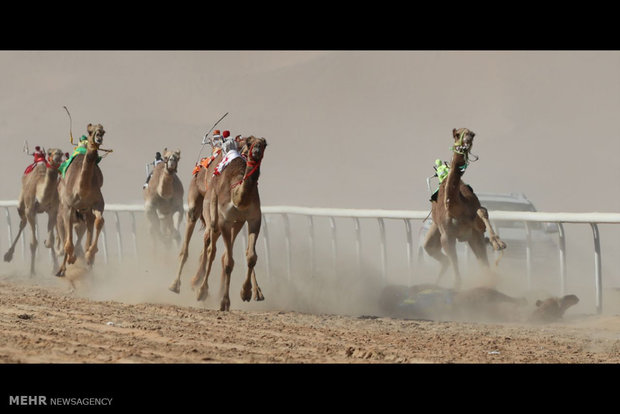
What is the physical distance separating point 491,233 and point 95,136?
5572 mm

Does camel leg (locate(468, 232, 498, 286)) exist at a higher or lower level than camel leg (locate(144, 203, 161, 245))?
lower

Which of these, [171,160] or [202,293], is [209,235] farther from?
[171,160]

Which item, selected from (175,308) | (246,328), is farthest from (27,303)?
(246,328)

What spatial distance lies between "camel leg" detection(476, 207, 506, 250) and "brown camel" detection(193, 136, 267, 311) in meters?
2.82

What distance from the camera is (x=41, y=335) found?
1023 centimetres

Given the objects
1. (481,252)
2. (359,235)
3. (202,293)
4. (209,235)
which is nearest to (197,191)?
(209,235)

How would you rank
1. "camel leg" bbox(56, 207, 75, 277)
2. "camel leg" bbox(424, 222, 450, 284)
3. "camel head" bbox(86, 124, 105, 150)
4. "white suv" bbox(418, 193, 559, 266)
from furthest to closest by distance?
1. "white suv" bbox(418, 193, 559, 266)
2. "camel leg" bbox(56, 207, 75, 277)
3. "camel leg" bbox(424, 222, 450, 284)
4. "camel head" bbox(86, 124, 105, 150)

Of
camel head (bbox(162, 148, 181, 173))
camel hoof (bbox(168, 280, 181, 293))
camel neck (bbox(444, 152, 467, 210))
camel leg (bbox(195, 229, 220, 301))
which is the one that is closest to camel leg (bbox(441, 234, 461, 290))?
camel neck (bbox(444, 152, 467, 210))

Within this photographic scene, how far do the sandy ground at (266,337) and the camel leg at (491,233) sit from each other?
0.99m

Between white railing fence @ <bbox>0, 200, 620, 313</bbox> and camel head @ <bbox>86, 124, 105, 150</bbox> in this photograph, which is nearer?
white railing fence @ <bbox>0, 200, 620, 313</bbox>

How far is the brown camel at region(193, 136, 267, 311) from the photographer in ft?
43.2

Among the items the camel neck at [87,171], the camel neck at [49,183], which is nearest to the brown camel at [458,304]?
the camel neck at [87,171]

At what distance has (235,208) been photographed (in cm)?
1358

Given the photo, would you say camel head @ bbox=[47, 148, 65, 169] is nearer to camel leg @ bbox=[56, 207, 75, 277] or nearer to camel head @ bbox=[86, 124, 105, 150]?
camel leg @ bbox=[56, 207, 75, 277]
